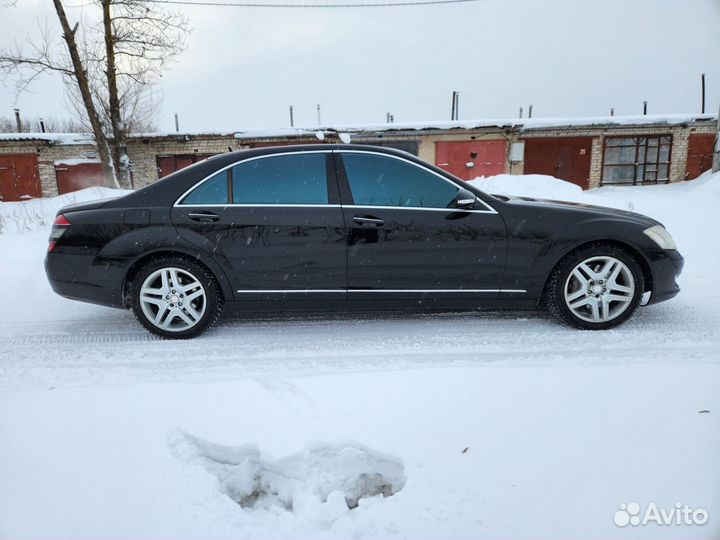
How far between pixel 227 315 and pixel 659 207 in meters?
8.11

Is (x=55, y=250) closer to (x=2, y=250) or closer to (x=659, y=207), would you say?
(x=2, y=250)

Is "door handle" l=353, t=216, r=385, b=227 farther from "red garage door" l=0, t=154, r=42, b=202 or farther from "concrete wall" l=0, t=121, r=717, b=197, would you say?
"red garage door" l=0, t=154, r=42, b=202

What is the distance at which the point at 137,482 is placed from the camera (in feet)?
6.32

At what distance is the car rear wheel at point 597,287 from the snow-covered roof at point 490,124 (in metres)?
14.5

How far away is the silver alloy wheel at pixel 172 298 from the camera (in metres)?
3.56

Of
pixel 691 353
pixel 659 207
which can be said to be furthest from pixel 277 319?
pixel 659 207

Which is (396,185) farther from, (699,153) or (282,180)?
(699,153)

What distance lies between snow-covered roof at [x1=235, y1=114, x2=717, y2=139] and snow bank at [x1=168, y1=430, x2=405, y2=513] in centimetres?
1582

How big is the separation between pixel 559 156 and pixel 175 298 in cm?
1858

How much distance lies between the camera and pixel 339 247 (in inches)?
140

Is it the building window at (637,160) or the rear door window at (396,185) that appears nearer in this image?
the rear door window at (396,185)

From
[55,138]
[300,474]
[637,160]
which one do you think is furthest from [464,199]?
[55,138]

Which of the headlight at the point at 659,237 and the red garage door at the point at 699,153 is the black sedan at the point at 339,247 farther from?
the red garage door at the point at 699,153

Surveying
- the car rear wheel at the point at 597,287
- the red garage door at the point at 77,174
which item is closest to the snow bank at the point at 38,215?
the car rear wheel at the point at 597,287
